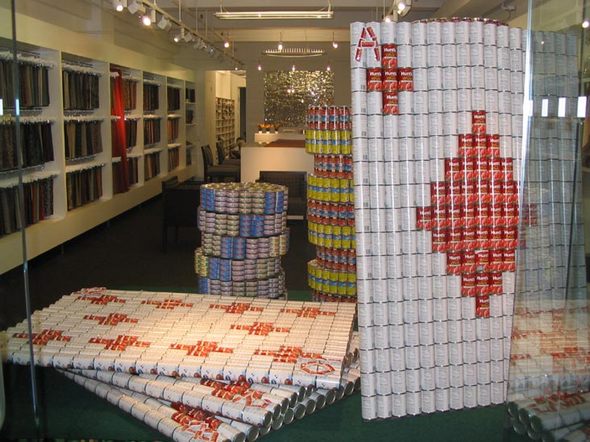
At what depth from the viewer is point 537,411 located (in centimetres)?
289

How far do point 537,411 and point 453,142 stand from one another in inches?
63.5

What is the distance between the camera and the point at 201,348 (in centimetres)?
444

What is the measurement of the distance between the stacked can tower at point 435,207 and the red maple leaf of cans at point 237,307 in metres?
1.56

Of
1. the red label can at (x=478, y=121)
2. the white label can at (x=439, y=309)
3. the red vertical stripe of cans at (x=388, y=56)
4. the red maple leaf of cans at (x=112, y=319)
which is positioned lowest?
the red maple leaf of cans at (x=112, y=319)

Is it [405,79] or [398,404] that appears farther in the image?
[398,404]

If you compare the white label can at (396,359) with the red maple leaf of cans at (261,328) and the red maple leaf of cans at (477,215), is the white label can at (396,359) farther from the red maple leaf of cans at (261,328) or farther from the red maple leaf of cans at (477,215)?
the red maple leaf of cans at (261,328)

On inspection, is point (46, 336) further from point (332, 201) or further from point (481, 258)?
point (481, 258)

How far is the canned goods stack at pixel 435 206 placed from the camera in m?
3.85

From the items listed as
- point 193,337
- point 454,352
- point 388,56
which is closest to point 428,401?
point 454,352

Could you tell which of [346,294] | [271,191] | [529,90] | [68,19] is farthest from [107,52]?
[529,90]

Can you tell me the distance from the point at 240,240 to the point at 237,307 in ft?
3.22

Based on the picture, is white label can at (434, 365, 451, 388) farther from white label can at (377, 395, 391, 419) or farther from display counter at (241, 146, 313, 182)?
display counter at (241, 146, 313, 182)

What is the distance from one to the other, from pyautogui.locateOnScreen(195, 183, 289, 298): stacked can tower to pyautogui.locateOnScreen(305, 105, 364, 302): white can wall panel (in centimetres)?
36

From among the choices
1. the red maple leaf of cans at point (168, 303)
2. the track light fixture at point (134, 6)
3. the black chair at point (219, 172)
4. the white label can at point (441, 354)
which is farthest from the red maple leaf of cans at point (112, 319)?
the black chair at point (219, 172)
